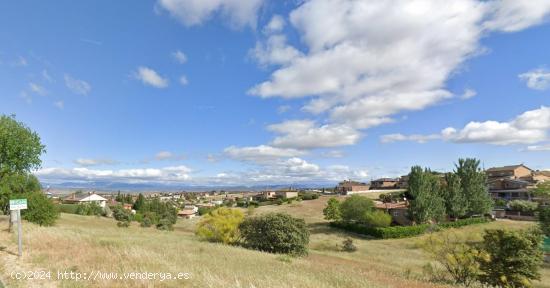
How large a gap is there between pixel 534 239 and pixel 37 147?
43.0 metres

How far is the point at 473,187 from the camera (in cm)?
6519

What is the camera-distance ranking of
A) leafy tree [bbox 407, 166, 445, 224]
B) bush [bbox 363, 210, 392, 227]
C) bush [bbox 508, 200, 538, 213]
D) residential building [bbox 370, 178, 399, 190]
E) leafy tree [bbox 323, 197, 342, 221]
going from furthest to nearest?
residential building [bbox 370, 178, 399, 190]
leafy tree [bbox 323, 197, 342, 221]
bush [bbox 508, 200, 538, 213]
leafy tree [bbox 407, 166, 445, 224]
bush [bbox 363, 210, 392, 227]

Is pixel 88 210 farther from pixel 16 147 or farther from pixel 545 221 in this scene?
pixel 545 221

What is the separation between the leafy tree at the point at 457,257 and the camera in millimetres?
23222

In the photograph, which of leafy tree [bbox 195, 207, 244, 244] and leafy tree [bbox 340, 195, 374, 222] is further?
leafy tree [bbox 340, 195, 374, 222]

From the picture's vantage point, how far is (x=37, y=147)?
33.6 meters

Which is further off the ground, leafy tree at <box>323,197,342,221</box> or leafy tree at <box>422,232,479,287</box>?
leafy tree at <box>422,232,479,287</box>

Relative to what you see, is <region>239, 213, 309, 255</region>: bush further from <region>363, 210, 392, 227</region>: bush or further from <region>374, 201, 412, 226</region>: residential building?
<region>374, 201, 412, 226</region>: residential building

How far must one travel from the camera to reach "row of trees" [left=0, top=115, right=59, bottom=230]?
30.9 metres

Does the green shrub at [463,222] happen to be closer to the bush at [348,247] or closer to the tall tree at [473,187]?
the tall tree at [473,187]

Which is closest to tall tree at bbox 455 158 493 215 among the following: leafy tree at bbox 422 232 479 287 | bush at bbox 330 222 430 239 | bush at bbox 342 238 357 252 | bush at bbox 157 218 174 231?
bush at bbox 330 222 430 239

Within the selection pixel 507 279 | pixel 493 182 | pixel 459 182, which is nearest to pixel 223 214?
pixel 507 279

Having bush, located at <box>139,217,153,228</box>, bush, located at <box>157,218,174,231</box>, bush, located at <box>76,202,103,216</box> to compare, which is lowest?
bush, located at <box>139,217,153,228</box>

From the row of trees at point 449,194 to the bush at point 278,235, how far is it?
114ft
